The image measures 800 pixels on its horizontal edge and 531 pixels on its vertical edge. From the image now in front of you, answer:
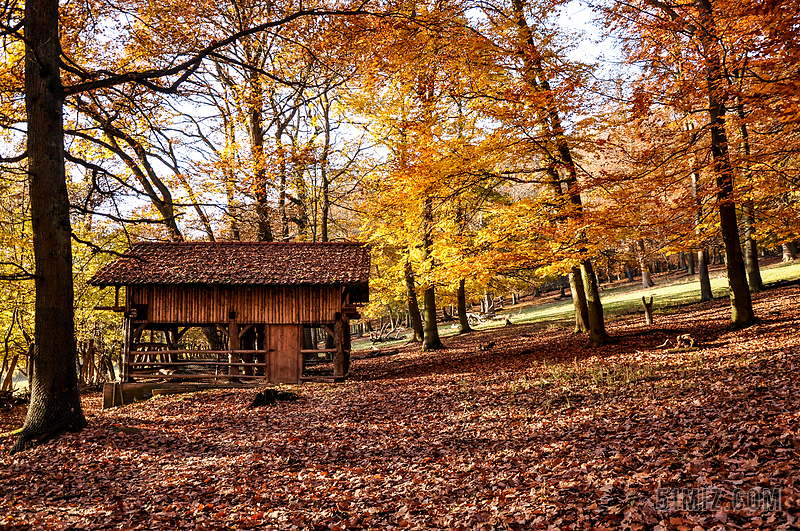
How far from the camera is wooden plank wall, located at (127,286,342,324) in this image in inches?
642

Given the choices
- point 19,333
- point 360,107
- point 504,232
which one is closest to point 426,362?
point 504,232

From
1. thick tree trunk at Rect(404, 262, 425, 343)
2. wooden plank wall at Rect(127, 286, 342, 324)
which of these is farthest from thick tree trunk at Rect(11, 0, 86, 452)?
thick tree trunk at Rect(404, 262, 425, 343)

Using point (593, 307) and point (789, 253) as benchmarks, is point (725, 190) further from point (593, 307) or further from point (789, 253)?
point (789, 253)

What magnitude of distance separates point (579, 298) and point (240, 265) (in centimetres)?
1181

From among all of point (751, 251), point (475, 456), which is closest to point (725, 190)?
point (751, 251)

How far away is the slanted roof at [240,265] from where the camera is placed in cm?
1570

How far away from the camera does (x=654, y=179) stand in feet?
40.1

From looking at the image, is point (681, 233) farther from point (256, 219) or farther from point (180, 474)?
point (256, 219)

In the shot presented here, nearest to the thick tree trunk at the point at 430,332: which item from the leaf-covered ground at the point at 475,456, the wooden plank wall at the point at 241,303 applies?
the wooden plank wall at the point at 241,303

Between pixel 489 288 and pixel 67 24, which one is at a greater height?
pixel 67 24

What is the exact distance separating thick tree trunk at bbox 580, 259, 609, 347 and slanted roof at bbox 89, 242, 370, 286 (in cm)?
683

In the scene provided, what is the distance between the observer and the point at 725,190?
12.7 metres

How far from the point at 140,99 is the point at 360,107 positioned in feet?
31.9

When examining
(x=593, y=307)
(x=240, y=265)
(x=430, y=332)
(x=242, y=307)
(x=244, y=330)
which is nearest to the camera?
(x=593, y=307)
